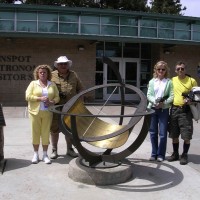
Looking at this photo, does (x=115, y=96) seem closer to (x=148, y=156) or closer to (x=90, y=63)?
(x=90, y=63)

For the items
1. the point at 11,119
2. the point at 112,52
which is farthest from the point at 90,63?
the point at 11,119

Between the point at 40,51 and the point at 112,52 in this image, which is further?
the point at 112,52

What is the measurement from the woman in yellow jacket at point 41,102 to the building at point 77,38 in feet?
39.9

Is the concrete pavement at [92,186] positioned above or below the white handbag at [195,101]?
below

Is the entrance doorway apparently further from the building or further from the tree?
the tree

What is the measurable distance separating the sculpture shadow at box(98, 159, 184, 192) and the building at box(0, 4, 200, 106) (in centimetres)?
1286

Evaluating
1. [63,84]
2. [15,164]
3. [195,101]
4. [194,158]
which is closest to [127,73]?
[194,158]

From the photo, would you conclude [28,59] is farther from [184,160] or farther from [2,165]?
[184,160]

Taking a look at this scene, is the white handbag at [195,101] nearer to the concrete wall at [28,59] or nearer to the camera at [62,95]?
the camera at [62,95]

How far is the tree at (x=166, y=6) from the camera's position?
4588cm

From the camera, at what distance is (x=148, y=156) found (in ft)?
23.3

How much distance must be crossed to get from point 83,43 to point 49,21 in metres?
2.23

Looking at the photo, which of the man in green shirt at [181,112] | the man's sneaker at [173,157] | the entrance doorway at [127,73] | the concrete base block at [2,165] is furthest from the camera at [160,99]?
the entrance doorway at [127,73]

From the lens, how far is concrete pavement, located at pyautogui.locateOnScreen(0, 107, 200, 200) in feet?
16.1
